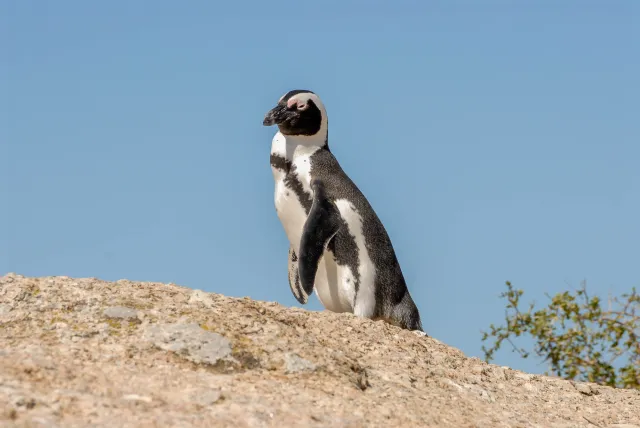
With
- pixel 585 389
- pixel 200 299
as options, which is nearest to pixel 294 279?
pixel 200 299

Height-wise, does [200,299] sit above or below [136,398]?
above

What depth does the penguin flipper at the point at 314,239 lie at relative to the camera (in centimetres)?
712

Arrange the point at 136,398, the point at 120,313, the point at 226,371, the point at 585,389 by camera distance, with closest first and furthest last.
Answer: the point at 136,398
the point at 226,371
the point at 120,313
the point at 585,389

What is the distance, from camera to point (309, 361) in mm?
5113

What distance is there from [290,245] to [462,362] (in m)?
1.95

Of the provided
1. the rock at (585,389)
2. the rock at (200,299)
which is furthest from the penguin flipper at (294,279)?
the rock at (585,389)

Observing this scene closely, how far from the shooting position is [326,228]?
23.5 ft

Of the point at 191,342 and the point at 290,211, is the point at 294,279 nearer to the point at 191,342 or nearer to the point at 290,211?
the point at 290,211

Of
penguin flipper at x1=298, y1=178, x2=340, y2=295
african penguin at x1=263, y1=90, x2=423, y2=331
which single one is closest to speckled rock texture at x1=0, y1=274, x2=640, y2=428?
penguin flipper at x1=298, y1=178, x2=340, y2=295

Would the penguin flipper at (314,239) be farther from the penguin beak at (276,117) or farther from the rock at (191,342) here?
the rock at (191,342)

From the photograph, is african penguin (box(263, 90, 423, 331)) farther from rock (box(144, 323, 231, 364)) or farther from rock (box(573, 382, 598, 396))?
rock (box(144, 323, 231, 364))

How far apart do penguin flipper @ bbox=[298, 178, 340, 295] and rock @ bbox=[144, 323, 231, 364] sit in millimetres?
2052

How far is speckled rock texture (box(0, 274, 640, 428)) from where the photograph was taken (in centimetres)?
423

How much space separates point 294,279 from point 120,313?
9.06ft
